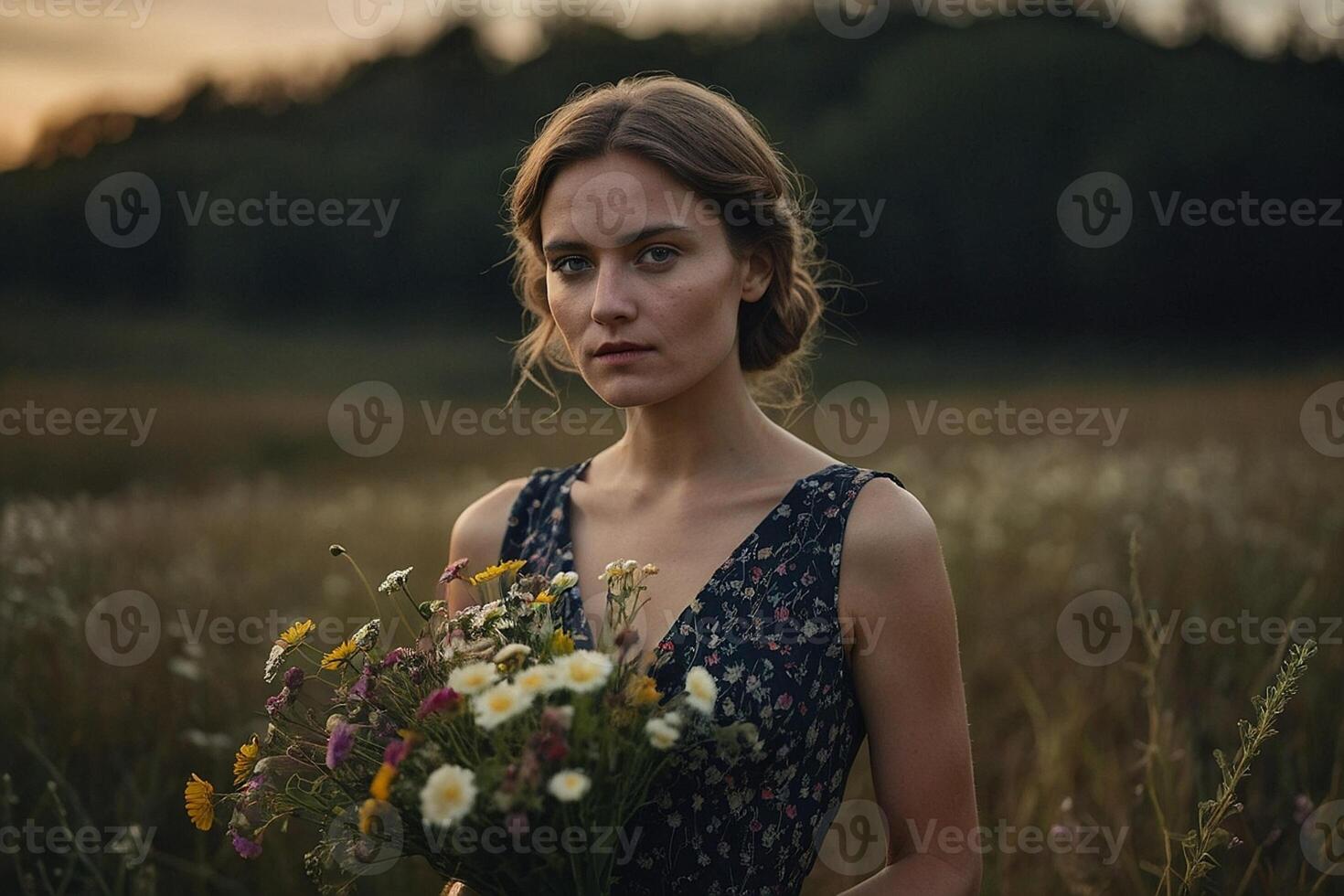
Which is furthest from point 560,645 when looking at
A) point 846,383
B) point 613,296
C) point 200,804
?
point 846,383

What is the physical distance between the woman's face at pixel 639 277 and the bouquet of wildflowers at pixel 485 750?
550mm

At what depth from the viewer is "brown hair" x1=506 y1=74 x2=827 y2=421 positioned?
245 centimetres

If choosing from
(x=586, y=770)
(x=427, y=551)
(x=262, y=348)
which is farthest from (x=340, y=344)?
(x=586, y=770)

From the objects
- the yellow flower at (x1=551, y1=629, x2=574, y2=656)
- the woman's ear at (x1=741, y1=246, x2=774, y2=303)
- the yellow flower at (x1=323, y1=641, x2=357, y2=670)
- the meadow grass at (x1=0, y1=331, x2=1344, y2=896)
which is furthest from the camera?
the meadow grass at (x1=0, y1=331, x2=1344, y2=896)

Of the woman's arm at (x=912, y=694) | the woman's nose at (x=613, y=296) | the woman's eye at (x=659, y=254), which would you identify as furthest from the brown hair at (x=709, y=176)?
the woman's arm at (x=912, y=694)

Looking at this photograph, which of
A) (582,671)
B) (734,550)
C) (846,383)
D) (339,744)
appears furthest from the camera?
(846,383)

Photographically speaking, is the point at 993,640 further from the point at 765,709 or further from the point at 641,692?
the point at 641,692

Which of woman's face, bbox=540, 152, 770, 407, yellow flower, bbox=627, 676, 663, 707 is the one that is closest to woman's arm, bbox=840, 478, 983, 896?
woman's face, bbox=540, 152, 770, 407

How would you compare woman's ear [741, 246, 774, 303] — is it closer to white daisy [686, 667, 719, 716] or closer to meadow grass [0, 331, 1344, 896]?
meadow grass [0, 331, 1344, 896]

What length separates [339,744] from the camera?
1741 millimetres

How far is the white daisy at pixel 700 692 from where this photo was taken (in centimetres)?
172

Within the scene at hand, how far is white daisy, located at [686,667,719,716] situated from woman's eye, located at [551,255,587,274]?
1.05 m

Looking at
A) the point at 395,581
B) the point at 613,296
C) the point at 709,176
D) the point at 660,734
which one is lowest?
the point at 660,734

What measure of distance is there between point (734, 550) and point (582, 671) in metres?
0.90
